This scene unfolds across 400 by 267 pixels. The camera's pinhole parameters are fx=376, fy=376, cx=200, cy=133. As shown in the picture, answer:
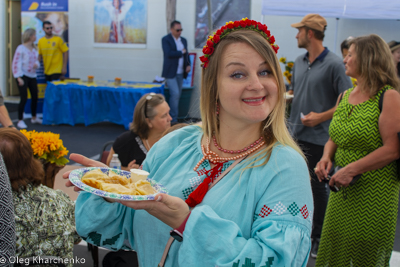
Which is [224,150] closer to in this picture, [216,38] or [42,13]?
[216,38]

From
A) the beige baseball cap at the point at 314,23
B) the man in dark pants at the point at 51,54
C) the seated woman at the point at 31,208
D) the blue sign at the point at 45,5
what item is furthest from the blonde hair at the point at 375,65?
the blue sign at the point at 45,5

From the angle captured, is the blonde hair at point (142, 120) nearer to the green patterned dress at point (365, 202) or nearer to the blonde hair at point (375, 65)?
the green patterned dress at point (365, 202)

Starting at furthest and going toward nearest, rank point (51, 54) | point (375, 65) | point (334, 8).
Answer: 1. point (51, 54)
2. point (334, 8)
3. point (375, 65)

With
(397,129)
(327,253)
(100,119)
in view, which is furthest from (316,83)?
(100,119)

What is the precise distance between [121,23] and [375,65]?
9.25 metres

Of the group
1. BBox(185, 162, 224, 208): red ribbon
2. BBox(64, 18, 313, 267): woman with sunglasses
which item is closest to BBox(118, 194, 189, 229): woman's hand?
BBox(64, 18, 313, 267): woman with sunglasses

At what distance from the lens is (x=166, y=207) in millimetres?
1146

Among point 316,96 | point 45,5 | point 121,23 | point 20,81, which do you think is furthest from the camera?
point 45,5

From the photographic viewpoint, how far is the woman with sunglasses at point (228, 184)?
1.14m

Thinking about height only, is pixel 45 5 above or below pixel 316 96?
above

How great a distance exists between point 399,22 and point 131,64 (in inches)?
272

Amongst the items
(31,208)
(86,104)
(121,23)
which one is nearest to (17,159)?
(31,208)

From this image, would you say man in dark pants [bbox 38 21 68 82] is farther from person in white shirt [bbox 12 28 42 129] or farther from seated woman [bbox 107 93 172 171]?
seated woman [bbox 107 93 172 171]

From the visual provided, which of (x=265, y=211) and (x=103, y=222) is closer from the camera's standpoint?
(x=265, y=211)
